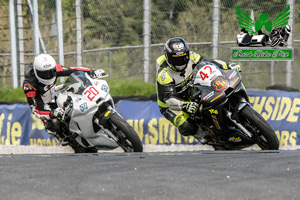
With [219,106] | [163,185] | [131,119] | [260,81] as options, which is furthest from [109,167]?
[260,81]

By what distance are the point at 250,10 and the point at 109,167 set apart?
7588mm

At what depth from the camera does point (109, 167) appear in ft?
14.8

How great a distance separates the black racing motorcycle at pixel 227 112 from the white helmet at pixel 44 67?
91.2 inches

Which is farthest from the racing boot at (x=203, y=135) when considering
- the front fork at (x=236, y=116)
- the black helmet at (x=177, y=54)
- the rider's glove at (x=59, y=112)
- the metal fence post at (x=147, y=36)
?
the metal fence post at (x=147, y=36)

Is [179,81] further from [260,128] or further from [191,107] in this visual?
[260,128]

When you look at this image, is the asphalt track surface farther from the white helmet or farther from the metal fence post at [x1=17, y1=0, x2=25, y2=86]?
the metal fence post at [x1=17, y1=0, x2=25, y2=86]

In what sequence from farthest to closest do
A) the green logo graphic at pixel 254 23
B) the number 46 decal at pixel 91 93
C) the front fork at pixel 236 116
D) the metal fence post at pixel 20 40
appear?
the metal fence post at pixel 20 40, the green logo graphic at pixel 254 23, the number 46 decal at pixel 91 93, the front fork at pixel 236 116

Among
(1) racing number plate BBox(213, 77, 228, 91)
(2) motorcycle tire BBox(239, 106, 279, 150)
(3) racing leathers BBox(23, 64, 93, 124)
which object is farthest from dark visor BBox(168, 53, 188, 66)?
(3) racing leathers BBox(23, 64, 93, 124)

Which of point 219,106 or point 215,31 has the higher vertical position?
point 215,31

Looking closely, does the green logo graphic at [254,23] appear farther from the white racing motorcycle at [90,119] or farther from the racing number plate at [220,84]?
the racing number plate at [220,84]

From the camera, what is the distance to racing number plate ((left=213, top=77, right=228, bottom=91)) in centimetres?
739

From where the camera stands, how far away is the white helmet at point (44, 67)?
348 inches

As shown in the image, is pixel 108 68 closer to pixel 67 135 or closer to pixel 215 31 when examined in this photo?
pixel 215 31
